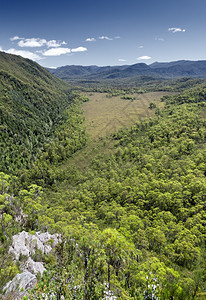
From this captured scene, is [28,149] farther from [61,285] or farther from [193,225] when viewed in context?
[61,285]

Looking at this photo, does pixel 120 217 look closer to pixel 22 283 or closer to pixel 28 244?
pixel 28 244

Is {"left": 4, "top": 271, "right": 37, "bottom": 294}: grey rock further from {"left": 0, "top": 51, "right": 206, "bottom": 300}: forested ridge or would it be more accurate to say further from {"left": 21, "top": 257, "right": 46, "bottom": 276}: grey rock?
{"left": 21, "top": 257, "right": 46, "bottom": 276}: grey rock

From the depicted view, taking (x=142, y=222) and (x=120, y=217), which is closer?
(x=142, y=222)

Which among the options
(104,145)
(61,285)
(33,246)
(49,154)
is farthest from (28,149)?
(61,285)

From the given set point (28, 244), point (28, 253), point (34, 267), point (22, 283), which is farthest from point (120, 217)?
point (22, 283)

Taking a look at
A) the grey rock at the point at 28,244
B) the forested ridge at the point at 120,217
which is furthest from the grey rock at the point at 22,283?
the grey rock at the point at 28,244

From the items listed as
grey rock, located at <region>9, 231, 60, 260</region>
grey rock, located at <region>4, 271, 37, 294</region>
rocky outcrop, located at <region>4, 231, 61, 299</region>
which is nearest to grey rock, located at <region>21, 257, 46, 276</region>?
rocky outcrop, located at <region>4, 231, 61, 299</region>
